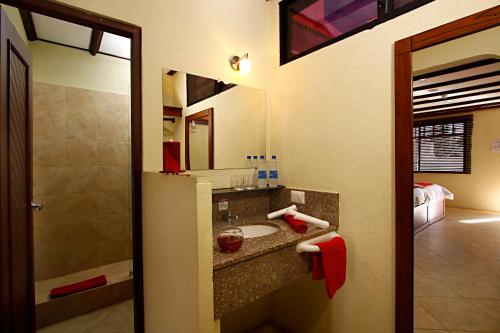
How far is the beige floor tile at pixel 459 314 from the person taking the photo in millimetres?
1252

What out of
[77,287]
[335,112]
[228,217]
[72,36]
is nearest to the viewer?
[335,112]

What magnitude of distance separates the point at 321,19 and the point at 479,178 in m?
1.52

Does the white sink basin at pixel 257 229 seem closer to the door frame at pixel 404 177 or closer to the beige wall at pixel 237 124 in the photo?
the beige wall at pixel 237 124

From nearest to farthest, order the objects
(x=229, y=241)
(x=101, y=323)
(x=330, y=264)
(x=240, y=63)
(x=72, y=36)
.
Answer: (x=229, y=241), (x=330, y=264), (x=240, y=63), (x=101, y=323), (x=72, y=36)

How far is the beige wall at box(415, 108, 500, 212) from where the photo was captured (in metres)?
1.30

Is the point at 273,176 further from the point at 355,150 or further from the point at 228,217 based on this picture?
the point at 355,150

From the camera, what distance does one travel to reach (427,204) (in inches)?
58.1

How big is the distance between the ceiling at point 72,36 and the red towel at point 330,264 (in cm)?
237

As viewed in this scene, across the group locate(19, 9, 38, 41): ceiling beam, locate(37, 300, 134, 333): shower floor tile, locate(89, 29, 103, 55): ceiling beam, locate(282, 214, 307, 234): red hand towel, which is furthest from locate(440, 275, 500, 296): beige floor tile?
locate(19, 9, 38, 41): ceiling beam

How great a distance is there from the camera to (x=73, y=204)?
2361 mm

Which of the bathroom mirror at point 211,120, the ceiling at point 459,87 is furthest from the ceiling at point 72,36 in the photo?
the ceiling at point 459,87

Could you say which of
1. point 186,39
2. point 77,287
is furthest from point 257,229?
point 77,287

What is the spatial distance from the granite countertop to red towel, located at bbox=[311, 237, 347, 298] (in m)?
0.10

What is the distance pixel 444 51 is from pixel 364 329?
153cm
